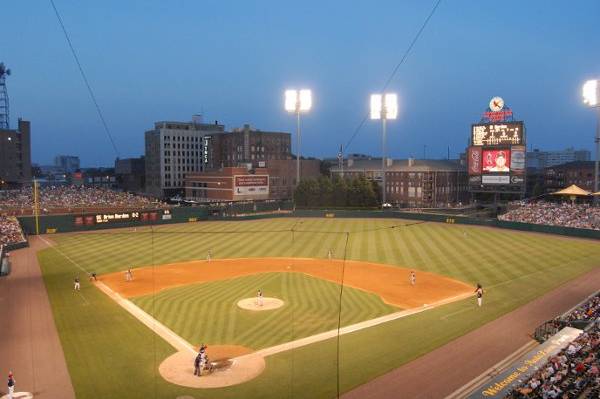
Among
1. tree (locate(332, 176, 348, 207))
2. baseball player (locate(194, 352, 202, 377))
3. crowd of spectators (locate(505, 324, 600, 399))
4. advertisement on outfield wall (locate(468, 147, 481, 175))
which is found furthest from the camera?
tree (locate(332, 176, 348, 207))

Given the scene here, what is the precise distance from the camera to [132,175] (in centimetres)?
12625

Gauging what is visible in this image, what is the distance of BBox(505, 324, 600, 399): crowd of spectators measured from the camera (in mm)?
12656

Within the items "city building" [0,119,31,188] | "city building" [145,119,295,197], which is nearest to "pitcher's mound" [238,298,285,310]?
"city building" [0,119,31,188]

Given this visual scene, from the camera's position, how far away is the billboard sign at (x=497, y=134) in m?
56.1

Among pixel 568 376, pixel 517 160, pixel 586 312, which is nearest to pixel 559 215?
pixel 517 160

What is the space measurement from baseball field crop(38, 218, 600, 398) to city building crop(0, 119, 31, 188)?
5354 cm

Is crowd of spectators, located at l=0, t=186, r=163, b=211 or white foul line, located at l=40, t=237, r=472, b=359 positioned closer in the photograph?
white foul line, located at l=40, t=237, r=472, b=359

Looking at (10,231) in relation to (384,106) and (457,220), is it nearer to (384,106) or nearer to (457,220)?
(384,106)

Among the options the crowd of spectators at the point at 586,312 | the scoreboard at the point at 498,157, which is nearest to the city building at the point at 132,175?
the scoreboard at the point at 498,157

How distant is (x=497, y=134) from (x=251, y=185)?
38343mm

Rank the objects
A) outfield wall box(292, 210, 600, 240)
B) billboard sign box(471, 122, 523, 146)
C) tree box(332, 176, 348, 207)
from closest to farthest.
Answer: outfield wall box(292, 210, 600, 240) → billboard sign box(471, 122, 523, 146) → tree box(332, 176, 348, 207)

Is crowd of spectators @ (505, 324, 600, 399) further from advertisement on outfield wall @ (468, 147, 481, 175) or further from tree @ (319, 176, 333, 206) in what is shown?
tree @ (319, 176, 333, 206)

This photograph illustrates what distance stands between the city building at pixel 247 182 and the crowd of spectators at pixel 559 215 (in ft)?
128

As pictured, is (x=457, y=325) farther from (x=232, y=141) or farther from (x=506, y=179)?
(x=232, y=141)
